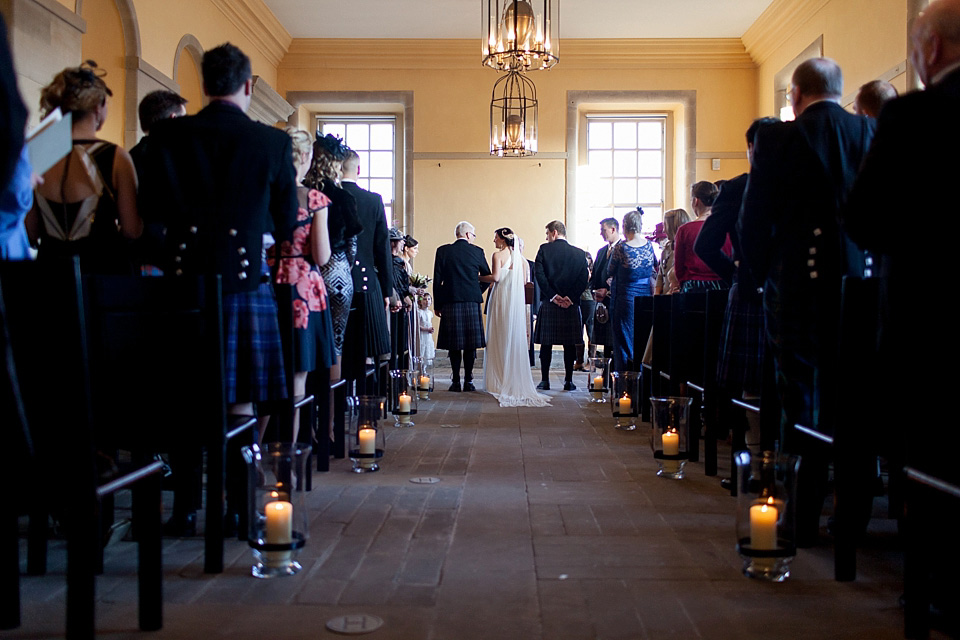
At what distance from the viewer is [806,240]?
2984 mm

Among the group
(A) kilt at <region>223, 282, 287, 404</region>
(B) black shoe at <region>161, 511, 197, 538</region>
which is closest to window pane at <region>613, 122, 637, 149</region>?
(A) kilt at <region>223, 282, 287, 404</region>

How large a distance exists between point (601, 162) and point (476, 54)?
7.62 feet

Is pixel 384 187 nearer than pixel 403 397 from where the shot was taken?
No

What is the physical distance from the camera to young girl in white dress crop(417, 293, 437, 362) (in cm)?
1015

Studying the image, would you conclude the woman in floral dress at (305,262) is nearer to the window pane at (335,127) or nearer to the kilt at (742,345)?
the kilt at (742,345)

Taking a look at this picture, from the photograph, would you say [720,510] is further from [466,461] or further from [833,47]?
[833,47]

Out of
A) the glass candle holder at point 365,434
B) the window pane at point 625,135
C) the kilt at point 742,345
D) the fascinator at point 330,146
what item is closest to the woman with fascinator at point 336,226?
the fascinator at point 330,146

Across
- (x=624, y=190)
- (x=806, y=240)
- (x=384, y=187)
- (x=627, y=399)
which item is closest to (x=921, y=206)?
(x=806, y=240)

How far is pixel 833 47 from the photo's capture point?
957cm

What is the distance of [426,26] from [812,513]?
33.5ft

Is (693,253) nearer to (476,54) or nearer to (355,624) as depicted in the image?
(355,624)

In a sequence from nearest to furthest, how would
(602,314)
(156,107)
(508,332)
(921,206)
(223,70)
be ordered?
1. (921,206)
2. (223,70)
3. (156,107)
4. (508,332)
5. (602,314)

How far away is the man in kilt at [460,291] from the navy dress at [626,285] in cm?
138

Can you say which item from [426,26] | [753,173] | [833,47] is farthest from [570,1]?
[753,173]
